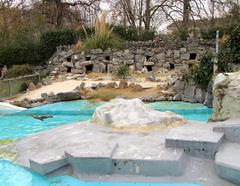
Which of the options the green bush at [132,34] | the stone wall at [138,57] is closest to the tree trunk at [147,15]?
the green bush at [132,34]

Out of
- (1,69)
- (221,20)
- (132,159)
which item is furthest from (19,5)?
(132,159)

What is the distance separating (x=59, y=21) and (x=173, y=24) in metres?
5.70

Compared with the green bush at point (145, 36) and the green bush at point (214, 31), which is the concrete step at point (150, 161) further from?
the green bush at point (145, 36)

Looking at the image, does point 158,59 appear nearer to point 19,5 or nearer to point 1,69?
point 1,69

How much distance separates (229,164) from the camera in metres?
3.10

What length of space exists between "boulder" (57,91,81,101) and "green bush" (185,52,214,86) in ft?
9.98

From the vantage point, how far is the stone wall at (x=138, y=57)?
→ 12711mm

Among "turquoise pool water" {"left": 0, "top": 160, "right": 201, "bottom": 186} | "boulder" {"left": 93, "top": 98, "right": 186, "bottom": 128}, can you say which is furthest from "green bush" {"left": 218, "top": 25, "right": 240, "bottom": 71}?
"turquoise pool water" {"left": 0, "top": 160, "right": 201, "bottom": 186}

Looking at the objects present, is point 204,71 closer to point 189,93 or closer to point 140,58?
point 189,93

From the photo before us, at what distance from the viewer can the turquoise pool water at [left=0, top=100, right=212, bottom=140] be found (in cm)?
663

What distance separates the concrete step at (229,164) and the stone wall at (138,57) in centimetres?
941

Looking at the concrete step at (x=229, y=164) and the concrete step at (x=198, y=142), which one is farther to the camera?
the concrete step at (x=198, y=142)

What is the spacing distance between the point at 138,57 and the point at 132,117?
8.41 m

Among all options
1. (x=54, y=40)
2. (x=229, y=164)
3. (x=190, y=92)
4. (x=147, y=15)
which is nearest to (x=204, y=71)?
(x=190, y=92)
